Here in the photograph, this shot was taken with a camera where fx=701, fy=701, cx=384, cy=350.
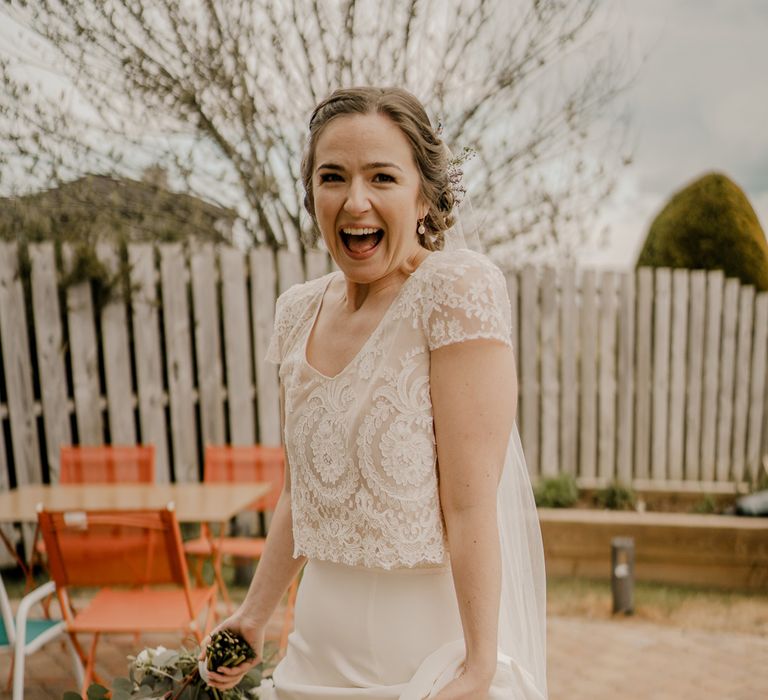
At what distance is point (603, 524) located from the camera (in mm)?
4844

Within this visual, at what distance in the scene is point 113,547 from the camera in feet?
9.61

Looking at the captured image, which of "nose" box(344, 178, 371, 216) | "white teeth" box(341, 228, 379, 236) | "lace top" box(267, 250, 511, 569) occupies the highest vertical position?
"nose" box(344, 178, 371, 216)

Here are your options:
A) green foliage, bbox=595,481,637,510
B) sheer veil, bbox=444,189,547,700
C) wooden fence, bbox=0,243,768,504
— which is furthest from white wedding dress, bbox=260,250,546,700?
green foliage, bbox=595,481,637,510

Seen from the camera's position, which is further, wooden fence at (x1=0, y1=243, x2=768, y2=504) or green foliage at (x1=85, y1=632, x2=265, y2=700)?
wooden fence at (x1=0, y1=243, x2=768, y2=504)

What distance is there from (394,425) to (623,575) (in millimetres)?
3603

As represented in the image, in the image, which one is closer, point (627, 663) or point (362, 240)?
→ point (362, 240)

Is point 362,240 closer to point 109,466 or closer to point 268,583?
point 268,583

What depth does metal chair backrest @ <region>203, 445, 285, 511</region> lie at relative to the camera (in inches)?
173

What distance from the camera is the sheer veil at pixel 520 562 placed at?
5.30 feet

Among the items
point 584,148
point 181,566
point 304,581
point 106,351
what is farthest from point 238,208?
point 304,581

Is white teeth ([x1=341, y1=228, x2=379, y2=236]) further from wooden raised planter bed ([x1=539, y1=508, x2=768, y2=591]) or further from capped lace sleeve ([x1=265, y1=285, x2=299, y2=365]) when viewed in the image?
wooden raised planter bed ([x1=539, y1=508, x2=768, y2=591])

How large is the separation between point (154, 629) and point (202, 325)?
9.40 ft

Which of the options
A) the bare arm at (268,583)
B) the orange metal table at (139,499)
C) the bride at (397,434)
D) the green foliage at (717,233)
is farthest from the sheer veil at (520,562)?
the green foliage at (717,233)

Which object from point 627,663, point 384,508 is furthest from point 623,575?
point 384,508
